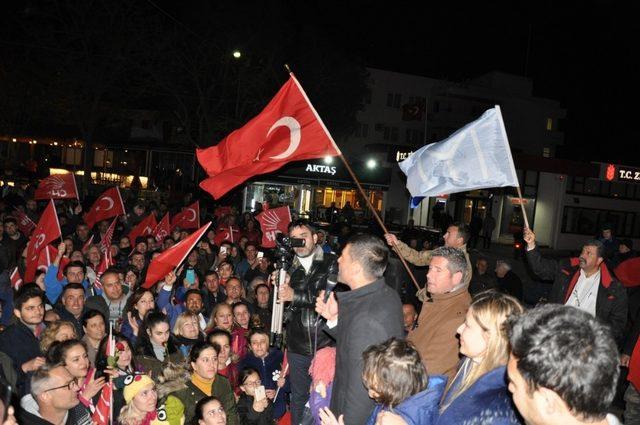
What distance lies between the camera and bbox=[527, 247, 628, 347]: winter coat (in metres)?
6.35

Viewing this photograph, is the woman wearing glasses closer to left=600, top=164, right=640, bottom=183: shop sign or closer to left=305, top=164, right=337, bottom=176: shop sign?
left=305, top=164, right=337, bottom=176: shop sign

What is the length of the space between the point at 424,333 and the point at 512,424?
1.77 m

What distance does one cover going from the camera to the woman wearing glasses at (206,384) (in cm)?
486

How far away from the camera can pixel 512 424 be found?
2.31 meters

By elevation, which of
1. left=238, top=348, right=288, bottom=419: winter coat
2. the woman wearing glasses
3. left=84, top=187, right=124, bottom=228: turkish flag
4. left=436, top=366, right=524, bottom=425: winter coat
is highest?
left=436, top=366, right=524, bottom=425: winter coat

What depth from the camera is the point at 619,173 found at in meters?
26.2

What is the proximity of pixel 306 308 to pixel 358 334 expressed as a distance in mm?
1486

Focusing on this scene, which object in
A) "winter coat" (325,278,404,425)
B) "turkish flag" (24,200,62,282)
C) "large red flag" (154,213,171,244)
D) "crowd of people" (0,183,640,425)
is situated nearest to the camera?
"crowd of people" (0,183,640,425)

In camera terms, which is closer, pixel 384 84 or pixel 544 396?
pixel 544 396

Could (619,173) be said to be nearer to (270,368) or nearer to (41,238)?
(270,368)

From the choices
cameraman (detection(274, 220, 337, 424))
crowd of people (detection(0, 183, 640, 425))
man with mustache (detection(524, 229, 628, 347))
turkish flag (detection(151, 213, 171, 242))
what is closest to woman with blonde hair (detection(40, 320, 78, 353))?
crowd of people (detection(0, 183, 640, 425))

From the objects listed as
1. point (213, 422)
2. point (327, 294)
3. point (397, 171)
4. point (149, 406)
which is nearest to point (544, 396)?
point (327, 294)

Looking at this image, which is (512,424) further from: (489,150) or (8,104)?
(8,104)

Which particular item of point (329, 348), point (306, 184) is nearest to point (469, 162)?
point (329, 348)
